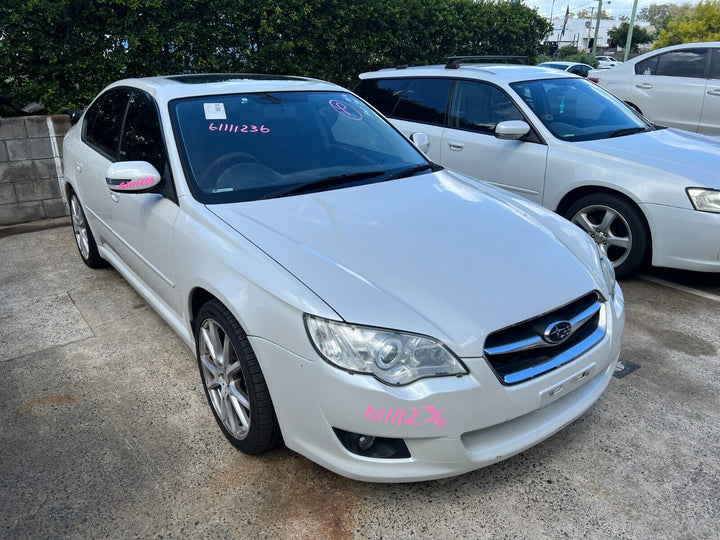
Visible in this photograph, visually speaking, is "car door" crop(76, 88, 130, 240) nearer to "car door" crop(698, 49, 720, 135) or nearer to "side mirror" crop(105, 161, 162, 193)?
"side mirror" crop(105, 161, 162, 193)

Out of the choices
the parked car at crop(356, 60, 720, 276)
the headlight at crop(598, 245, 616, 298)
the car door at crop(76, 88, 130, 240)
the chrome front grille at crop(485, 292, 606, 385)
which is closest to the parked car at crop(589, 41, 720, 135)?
the parked car at crop(356, 60, 720, 276)

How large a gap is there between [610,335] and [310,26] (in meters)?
6.69

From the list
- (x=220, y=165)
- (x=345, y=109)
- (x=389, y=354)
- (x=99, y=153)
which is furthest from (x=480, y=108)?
(x=389, y=354)

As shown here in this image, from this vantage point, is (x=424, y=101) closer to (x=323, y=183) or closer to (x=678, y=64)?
(x=323, y=183)

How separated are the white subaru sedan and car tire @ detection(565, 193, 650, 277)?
1.53m

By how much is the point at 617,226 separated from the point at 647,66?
580 centimetres

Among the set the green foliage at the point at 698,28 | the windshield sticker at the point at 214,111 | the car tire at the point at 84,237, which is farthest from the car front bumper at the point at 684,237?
the green foliage at the point at 698,28

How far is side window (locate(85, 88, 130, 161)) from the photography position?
3896mm

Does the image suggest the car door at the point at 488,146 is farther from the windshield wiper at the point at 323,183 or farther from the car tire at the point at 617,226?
the windshield wiper at the point at 323,183

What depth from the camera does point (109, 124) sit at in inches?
161

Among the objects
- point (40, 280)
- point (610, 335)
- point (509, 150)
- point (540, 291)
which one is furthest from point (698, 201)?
point (40, 280)

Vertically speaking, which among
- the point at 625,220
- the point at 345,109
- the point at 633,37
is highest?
the point at 633,37

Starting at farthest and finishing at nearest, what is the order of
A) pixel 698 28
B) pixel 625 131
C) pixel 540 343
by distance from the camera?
pixel 698 28 → pixel 625 131 → pixel 540 343

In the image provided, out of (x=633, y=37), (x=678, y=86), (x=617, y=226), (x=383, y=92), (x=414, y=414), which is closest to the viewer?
(x=414, y=414)
